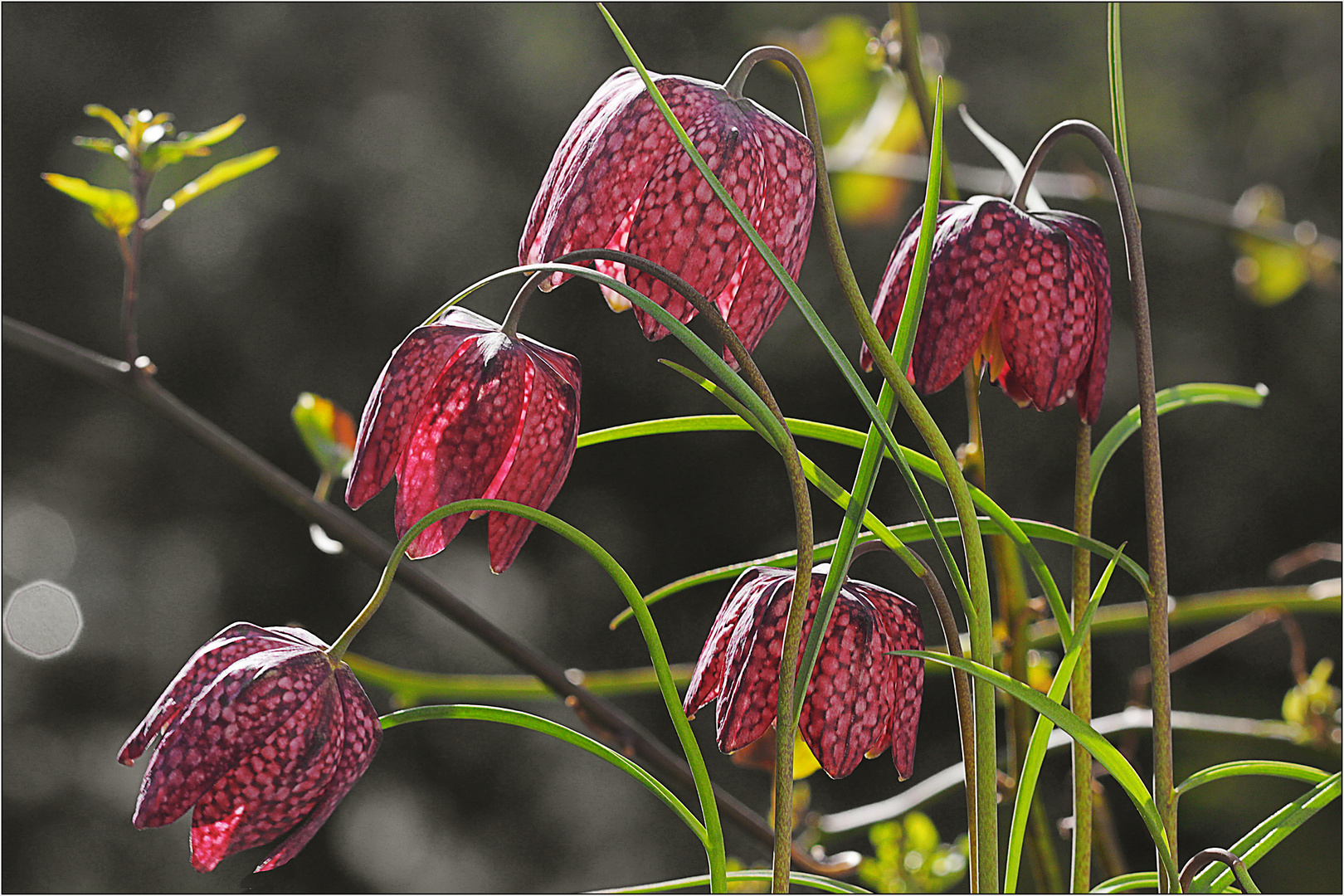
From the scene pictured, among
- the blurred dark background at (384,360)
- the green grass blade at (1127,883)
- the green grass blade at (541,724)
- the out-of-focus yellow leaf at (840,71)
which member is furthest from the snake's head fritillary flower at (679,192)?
the blurred dark background at (384,360)

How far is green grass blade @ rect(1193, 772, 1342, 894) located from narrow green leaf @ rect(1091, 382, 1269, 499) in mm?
113

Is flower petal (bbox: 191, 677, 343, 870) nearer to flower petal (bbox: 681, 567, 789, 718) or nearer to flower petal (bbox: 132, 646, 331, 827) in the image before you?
flower petal (bbox: 132, 646, 331, 827)

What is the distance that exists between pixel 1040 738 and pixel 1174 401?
145 millimetres

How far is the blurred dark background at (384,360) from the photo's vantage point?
1885 mm

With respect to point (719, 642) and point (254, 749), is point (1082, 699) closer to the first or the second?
point (719, 642)

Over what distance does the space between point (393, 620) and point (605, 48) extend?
105cm

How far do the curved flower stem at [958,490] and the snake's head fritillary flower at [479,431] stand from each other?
10 centimetres

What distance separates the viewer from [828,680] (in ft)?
1.11

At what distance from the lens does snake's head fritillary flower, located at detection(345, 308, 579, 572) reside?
35 cm

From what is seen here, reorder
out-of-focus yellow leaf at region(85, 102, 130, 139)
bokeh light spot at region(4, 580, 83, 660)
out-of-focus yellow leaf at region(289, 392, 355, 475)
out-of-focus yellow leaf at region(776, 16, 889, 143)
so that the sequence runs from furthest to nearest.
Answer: bokeh light spot at region(4, 580, 83, 660)
out-of-focus yellow leaf at region(776, 16, 889, 143)
out-of-focus yellow leaf at region(289, 392, 355, 475)
out-of-focus yellow leaf at region(85, 102, 130, 139)

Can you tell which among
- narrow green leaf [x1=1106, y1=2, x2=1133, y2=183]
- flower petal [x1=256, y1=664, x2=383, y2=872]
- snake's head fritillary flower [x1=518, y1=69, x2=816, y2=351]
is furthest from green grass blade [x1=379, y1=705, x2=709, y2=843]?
narrow green leaf [x1=1106, y1=2, x2=1133, y2=183]

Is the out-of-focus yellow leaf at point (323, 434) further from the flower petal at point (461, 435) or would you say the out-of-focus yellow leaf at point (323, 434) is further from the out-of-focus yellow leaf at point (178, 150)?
the flower petal at point (461, 435)

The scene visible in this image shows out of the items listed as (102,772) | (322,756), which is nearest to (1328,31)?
(322,756)

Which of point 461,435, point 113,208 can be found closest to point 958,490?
point 461,435
